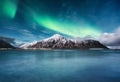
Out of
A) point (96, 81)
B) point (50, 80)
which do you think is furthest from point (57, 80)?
point (96, 81)

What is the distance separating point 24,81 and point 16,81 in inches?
34.0

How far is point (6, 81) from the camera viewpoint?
14016 millimetres

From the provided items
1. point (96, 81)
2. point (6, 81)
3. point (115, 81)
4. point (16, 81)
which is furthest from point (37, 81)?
point (115, 81)

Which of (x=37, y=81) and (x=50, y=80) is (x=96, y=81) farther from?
(x=37, y=81)

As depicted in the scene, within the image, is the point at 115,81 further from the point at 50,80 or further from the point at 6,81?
the point at 6,81

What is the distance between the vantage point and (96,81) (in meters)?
14.1

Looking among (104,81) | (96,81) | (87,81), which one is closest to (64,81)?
(87,81)

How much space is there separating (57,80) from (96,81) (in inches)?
→ 162

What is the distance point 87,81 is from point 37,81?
5247mm

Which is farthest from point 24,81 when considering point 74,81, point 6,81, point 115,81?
point 115,81

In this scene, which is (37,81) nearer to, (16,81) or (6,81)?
(16,81)

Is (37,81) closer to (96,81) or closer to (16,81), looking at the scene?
(16,81)

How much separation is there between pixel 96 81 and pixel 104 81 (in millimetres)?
880

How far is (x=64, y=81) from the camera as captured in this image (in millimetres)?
13930
